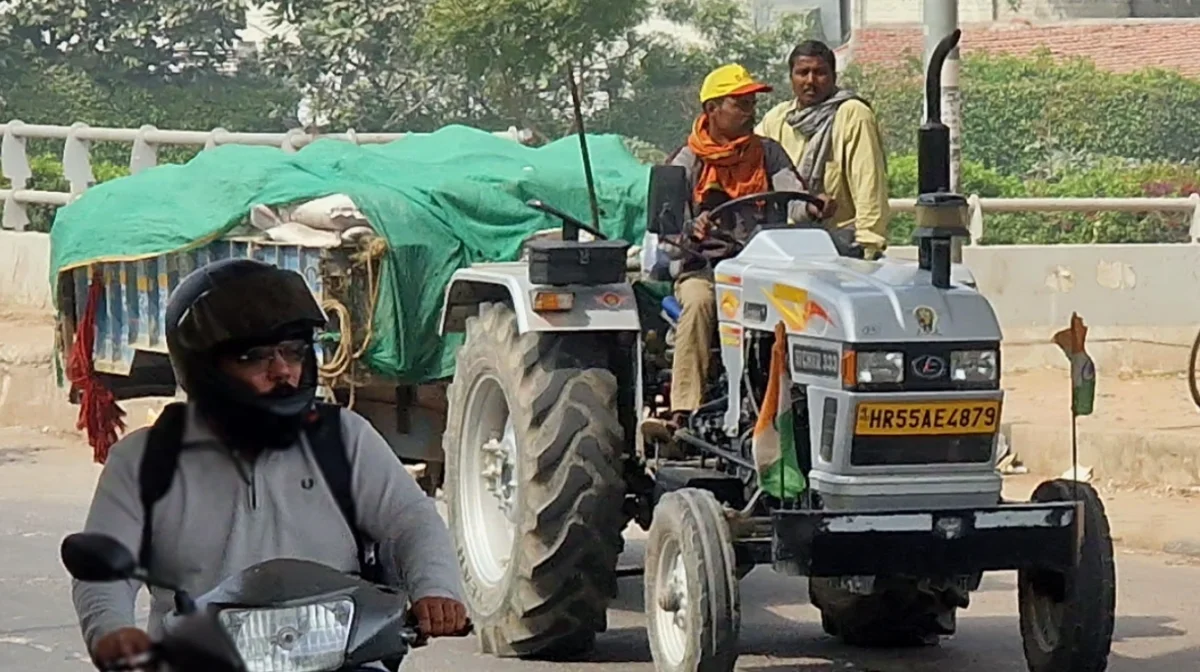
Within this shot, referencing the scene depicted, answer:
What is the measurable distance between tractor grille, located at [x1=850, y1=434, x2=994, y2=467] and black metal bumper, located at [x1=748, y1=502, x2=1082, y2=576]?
0.22 metres

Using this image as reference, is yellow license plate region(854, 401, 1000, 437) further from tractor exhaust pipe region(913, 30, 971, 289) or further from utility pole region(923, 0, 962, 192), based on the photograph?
utility pole region(923, 0, 962, 192)

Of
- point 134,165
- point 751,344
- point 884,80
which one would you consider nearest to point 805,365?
point 751,344

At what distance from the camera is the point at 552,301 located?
848 cm

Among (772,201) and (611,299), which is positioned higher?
(772,201)

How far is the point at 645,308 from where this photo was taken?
9.01 meters

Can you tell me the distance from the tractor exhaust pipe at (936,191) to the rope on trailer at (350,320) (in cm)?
297

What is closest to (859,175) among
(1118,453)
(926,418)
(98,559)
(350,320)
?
(926,418)

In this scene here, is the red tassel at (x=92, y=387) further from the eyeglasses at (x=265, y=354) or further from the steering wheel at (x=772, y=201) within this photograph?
the eyeglasses at (x=265, y=354)

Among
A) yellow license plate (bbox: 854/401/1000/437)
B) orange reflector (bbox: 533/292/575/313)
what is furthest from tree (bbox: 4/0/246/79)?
yellow license plate (bbox: 854/401/1000/437)

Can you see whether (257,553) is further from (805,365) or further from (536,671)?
(536,671)

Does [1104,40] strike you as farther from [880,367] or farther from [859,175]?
[880,367]

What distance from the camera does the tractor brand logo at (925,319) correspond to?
24.2 ft

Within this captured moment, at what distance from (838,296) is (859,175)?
1580 millimetres

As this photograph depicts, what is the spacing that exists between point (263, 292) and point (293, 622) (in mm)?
566
